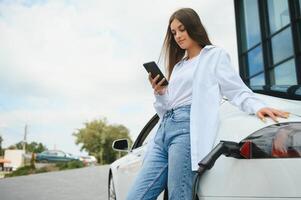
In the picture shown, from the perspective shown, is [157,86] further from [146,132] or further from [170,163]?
[146,132]

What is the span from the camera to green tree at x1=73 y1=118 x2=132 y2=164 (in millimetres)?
52688

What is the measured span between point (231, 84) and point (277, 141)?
0.48 metres

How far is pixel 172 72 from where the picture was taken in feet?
8.93

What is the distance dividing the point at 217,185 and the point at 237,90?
0.56 m

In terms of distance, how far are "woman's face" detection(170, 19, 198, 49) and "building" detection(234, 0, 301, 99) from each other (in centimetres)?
902

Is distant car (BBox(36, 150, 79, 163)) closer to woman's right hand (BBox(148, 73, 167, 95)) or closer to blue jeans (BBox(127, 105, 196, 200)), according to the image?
woman's right hand (BBox(148, 73, 167, 95))

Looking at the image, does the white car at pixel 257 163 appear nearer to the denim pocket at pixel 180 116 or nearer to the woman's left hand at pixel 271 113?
the woman's left hand at pixel 271 113

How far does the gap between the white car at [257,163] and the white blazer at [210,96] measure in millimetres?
65

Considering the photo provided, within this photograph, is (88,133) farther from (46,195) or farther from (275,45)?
(46,195)

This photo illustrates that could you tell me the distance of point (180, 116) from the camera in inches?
91.4

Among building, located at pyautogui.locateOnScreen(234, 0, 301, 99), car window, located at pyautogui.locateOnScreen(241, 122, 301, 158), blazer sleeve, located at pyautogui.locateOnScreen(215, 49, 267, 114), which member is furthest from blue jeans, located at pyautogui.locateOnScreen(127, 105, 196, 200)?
building, located at pyautogui.locateOnScreen(234, 0, 301, 99)

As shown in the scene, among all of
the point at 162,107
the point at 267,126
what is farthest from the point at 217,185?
the point at 162,107

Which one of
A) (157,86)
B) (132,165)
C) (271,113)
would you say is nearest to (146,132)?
(132,165)

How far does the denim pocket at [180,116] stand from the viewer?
229 centimetres
